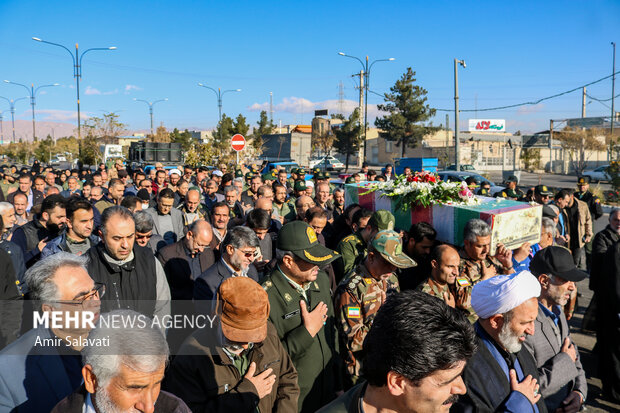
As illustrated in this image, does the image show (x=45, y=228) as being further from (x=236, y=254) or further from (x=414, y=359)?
(x=414, y=359)

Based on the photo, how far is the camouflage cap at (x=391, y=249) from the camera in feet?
11.6

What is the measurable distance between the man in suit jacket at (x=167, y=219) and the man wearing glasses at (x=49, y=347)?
3.90 metres

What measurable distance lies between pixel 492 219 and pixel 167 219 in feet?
14.7

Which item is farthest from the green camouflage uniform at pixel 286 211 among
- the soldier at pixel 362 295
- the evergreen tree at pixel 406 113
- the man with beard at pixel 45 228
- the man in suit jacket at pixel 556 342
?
the evergreen tree at pixel 406 113

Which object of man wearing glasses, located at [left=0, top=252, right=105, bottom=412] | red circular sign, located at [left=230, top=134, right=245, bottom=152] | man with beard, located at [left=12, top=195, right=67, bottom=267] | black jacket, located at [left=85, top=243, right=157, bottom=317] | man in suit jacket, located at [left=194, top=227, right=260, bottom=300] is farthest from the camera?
red circular sign, located at [left=230, top=134, right=245, bottom=152]

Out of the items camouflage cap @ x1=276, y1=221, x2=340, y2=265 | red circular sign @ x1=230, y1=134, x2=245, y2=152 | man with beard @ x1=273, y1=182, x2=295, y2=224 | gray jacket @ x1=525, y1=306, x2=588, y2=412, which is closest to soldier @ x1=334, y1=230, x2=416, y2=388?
camouflage cap @ x1=276, y1=221, x2=340, y2=265

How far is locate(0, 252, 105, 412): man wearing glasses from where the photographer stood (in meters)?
2.32

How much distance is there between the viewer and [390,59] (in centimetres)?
3177

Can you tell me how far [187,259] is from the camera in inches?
196

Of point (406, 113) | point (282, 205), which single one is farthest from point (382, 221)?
point (406, 113)

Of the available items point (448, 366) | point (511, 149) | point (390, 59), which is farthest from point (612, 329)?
point (511, 149)

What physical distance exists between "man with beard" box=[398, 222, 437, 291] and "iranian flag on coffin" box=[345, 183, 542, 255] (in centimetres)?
23

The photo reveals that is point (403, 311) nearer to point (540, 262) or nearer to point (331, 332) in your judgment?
point (331, 332)

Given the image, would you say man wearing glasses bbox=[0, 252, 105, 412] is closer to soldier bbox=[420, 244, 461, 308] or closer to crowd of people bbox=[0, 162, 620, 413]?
crowd of people bbox=[0, 162, 620, 413]
